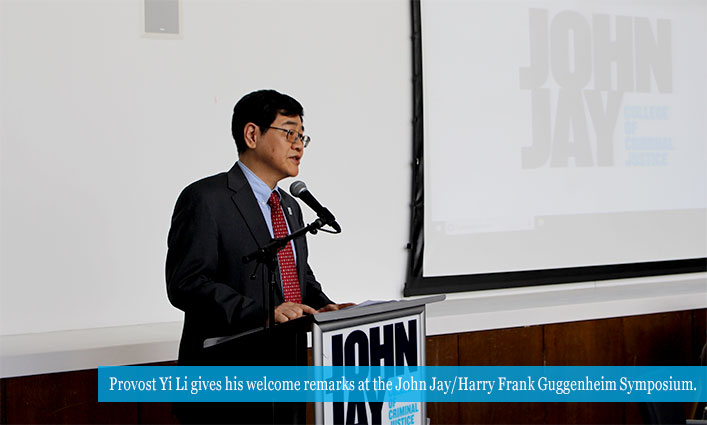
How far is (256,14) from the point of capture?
11.8 feet

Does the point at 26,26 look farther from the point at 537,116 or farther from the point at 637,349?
the point at 637,349

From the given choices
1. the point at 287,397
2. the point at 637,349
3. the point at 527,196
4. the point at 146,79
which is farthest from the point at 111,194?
the point at 637,349

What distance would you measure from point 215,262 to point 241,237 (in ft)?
0.37

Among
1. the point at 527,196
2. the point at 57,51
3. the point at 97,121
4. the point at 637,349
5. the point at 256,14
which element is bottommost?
the point at 637,349

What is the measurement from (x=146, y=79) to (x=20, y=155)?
61 centimetres

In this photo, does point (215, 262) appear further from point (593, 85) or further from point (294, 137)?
point (593, 85)

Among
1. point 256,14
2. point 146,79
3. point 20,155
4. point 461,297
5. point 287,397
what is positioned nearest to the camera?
point 287,397

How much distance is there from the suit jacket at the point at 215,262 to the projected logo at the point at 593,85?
225 centimetres

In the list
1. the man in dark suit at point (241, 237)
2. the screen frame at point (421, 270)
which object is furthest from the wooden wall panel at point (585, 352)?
the man in dark suit at point (241, 237)

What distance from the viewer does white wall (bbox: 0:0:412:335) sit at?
10.4ft

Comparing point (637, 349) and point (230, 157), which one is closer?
point (230, 157)

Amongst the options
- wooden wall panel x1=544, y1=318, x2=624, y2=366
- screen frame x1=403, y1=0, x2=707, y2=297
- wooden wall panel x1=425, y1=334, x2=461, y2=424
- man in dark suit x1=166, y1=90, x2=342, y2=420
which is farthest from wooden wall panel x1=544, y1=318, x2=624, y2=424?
man in dark suit x1=166, y1=90, x2=342, y2=420

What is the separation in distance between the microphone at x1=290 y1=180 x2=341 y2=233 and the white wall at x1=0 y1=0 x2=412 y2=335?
1401 millimetres
